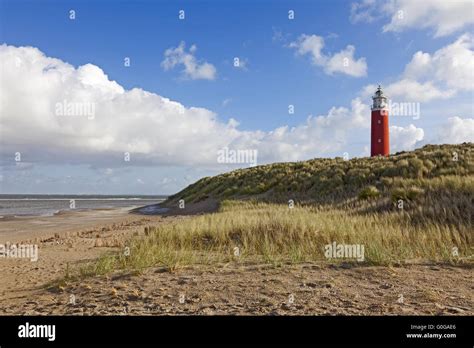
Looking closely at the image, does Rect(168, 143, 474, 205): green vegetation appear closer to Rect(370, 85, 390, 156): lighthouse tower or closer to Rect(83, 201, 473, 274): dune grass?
Rect(83, 201, 473, 274): dune grass

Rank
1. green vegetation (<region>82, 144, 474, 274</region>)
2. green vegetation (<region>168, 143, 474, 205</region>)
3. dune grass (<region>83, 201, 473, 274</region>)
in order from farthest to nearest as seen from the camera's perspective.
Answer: green vegetation (<region>168, 143, 474, 205</region>), green vegetation (<region>82, 144, 474, 274</region>), dune grass (<region>83, 201, 473, 274</region>)

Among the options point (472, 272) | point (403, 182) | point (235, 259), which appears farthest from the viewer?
A: point (403, 182)

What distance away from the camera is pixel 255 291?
527 centimetres

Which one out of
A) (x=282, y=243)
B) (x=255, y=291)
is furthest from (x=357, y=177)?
(x=255, y=291)

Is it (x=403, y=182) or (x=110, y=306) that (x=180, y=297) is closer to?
(x=110, y=306)

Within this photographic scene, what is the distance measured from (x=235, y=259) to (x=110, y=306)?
305cm

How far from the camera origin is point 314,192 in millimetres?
26297

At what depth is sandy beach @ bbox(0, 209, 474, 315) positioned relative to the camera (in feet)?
15.2

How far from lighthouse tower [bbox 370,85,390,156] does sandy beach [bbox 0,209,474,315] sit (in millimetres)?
37676

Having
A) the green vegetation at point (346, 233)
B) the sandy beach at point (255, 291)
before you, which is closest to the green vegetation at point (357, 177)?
the green vegetation at point (346, 233)

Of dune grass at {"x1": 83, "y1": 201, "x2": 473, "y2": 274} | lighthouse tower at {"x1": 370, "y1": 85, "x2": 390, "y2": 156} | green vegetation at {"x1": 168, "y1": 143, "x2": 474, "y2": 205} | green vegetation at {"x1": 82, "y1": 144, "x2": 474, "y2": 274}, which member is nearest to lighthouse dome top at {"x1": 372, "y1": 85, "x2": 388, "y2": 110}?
lighthouse tower at {"x1": 370, "y1": 85, "x2": 390, "y2": 156}

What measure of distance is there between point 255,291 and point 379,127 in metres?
40.5

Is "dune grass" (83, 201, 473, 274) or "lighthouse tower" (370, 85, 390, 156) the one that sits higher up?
"lighthouse tower" (370, 85, 390, 156)
